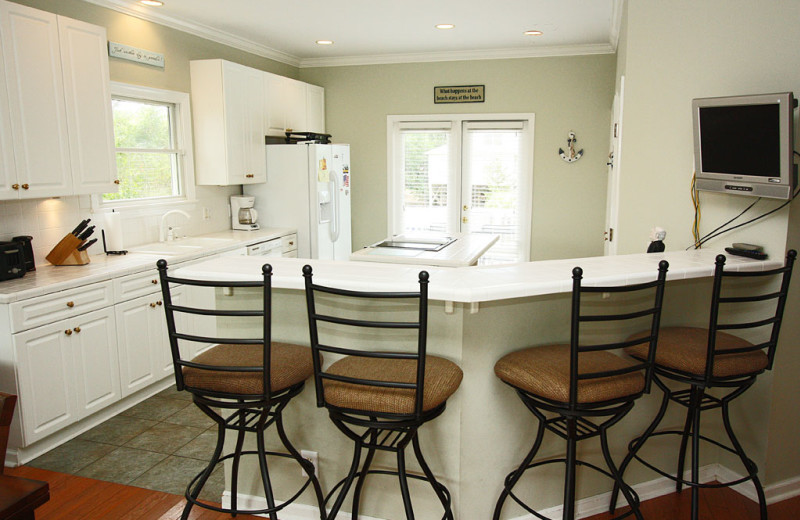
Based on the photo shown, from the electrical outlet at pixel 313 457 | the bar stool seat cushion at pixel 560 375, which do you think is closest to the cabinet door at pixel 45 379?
the electrical outlet at pixel 313 457

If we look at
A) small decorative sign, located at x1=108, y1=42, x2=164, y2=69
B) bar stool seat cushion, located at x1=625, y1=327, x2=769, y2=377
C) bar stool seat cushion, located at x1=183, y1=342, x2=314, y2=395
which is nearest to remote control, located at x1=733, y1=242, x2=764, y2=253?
bar stool seat cushion, located at x1=625, y1=327, x2=769, y2=377

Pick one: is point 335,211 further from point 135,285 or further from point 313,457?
point 313,457

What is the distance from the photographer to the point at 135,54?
4207 millimetres

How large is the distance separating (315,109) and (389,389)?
16.5 feet

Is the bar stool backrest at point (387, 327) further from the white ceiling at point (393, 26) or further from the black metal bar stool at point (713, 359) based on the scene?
the white ceiling at point (393, 26)

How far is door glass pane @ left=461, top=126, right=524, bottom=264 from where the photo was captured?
242 inches

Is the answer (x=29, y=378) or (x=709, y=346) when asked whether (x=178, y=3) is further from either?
(x=709, y=346)

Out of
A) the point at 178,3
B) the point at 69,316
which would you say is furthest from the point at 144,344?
the point at 178,3

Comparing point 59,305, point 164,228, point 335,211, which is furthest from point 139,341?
point 335,211

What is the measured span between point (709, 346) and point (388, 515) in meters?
1.40

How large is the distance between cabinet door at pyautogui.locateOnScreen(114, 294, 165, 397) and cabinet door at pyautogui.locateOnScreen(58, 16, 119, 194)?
0.78 m

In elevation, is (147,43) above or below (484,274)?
above

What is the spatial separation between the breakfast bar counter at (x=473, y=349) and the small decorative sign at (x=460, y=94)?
394cm

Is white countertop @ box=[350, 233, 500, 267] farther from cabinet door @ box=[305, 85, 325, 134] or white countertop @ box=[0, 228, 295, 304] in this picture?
cabinet door @ box=[305, 85, 325, 134]
